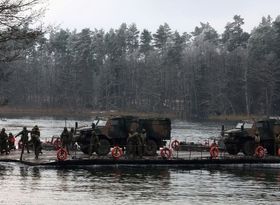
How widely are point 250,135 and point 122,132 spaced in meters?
7.59

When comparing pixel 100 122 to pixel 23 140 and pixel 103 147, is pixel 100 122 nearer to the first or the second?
pixel 103 147

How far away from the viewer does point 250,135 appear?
37438 mm

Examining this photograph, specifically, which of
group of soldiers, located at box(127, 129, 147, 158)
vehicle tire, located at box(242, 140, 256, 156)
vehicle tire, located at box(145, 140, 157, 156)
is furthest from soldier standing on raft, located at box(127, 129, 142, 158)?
vehicle tire, located at box(242, 140, 256, 156)

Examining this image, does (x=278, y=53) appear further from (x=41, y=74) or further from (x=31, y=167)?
(x=31, y=167)

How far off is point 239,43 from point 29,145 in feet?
415

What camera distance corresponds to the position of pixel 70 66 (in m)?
162

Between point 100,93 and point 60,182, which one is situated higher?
Result: point 100,93

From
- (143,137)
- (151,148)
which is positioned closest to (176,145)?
(151,148)

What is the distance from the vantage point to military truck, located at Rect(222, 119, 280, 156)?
37.4 metres

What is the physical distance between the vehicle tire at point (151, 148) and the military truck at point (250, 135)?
424cm

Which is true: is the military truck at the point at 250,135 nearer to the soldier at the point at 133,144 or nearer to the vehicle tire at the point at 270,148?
the vehicle tire at the point at 270,148

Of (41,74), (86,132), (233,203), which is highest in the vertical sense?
(41,74)

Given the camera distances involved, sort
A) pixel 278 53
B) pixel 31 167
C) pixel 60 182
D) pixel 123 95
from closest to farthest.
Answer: pixel 60 182 → pixel 31 167 → pixel 278 53 → pixel 123 95

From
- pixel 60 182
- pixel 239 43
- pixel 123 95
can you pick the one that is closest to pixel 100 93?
pixel 123 95
